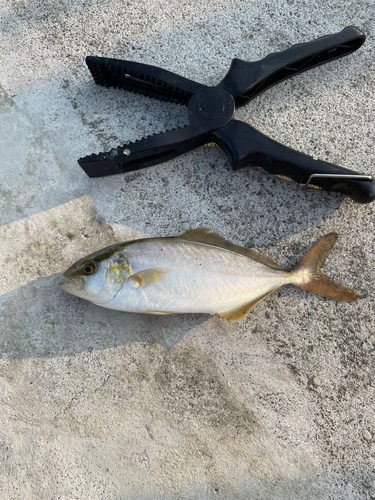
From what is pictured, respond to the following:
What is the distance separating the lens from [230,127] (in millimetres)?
1831

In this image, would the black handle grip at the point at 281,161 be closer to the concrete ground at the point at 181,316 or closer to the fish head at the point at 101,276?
the concrete ground at the point at 181,316

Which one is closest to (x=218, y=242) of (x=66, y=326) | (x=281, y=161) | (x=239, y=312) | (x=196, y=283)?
(x=196, y=283)

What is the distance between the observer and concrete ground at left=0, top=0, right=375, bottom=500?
1.77 meters

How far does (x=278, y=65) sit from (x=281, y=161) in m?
0.58

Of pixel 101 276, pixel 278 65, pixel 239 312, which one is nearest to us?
pixel 101 276

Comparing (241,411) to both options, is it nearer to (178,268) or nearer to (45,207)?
(178,268)

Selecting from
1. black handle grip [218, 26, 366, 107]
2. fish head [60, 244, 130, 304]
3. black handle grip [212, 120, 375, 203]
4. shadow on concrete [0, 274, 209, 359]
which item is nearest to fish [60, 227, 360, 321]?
fish head [60, 244, 130, 304]

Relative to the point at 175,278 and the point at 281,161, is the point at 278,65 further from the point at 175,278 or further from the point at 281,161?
the point at 175,278

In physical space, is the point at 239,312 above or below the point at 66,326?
below

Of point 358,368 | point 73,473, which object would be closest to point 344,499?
point 358,368

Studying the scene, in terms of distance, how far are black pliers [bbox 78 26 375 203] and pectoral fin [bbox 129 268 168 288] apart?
639 mm

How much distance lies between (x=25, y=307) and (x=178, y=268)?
909 millimetres

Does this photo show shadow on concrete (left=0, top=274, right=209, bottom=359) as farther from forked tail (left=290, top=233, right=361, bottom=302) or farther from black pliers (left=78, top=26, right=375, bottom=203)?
black pliers (left=78, top=26, right=375, bottom=203)

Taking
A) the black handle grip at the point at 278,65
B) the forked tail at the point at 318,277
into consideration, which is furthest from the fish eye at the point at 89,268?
the black handle grip at the point at 278,65
